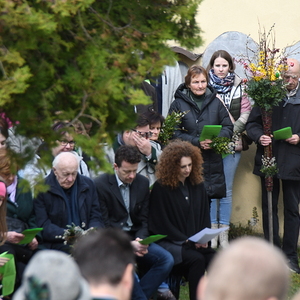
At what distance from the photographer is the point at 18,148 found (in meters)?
3.97

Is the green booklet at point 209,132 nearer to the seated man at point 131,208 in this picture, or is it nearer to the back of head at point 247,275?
the seated man at point 131,208

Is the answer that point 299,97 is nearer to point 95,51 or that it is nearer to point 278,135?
point 278,135

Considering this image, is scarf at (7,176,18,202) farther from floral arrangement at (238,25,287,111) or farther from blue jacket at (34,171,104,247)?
floral arrangement at (238,25,287,111)

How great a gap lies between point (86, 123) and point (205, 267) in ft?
12.7

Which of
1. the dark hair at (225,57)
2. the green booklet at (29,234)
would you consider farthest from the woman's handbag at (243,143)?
the green booklet at (29,234)

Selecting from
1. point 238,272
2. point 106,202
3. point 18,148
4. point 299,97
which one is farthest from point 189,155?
point 238,272

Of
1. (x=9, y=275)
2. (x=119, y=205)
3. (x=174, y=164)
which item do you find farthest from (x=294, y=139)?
(x=9, y=275)

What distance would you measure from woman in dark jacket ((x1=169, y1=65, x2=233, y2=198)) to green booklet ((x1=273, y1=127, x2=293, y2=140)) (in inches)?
23.8

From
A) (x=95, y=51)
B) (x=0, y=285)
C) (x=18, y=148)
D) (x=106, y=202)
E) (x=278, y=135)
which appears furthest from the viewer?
(x=278, y=135)

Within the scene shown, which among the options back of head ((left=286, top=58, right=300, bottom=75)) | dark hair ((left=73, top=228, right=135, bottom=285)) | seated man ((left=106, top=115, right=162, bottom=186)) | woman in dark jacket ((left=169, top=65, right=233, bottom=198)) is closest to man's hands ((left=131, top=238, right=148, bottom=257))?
seated man ((left=106, top=115, right=162, bottom=186))

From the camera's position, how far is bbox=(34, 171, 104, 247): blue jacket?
653 centimetres

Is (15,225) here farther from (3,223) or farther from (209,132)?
(209,132)

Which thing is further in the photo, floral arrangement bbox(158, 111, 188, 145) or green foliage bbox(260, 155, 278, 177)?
green foliage bbox(260, 155, 278, 177)

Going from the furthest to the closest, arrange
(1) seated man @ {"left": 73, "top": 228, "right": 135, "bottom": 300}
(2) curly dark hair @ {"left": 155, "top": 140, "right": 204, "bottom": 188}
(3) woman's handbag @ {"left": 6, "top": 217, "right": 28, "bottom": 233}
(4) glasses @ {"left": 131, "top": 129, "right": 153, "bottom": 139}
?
(4) glasses @ {"left": 131, "top": 129, "right": 153, "bottom": 139} → (2) curly dark hair @ {"left": 155, "top": 140, "right": 204, "bottom": 188} → (3) woman's handbag @ {"left": 6, "top": 217, "right": 28, "bottom": 233} → (1) seated man @ {"left": 73, "top": 228, "right": 135, "bottom": 300}
